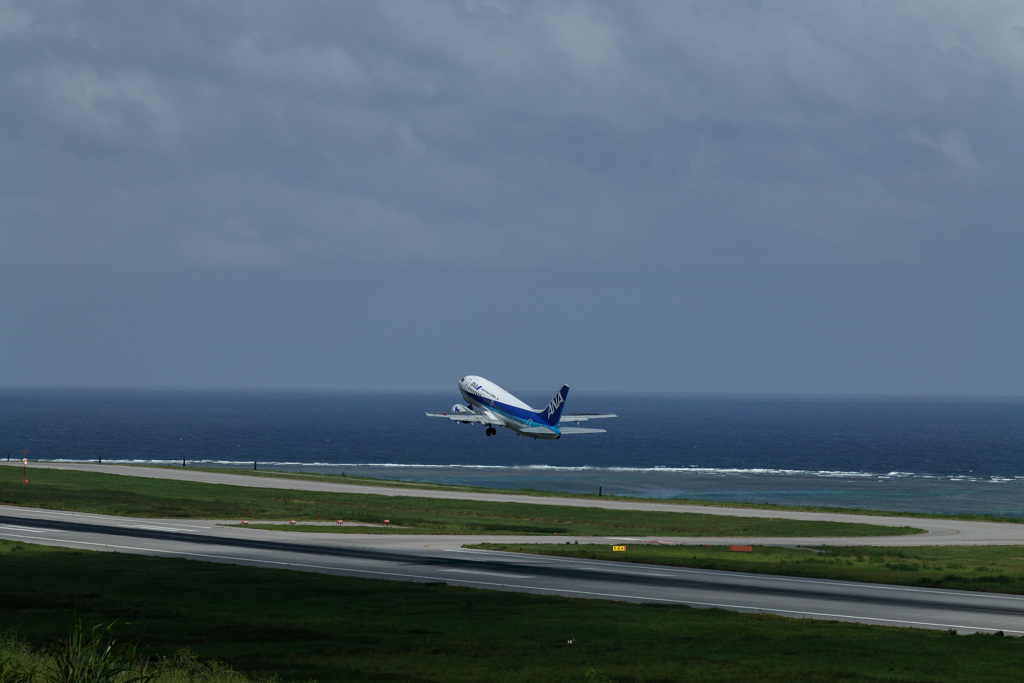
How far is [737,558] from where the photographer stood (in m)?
58.8

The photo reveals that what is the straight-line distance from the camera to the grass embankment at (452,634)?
2972cm

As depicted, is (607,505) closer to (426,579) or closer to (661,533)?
(661,533)

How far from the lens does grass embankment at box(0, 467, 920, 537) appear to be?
248 feet

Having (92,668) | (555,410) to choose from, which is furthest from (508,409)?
(92,668)

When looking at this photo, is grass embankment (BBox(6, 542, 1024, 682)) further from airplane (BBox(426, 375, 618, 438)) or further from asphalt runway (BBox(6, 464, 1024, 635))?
airplane (BBox(426, 375, 618, 438))

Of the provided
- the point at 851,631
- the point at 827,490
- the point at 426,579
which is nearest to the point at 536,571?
the point at 426,579

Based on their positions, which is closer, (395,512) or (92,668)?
(92,668)

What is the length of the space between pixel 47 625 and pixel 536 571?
2416 cm

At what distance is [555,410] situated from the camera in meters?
103

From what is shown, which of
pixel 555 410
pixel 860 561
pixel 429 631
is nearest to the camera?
pixel 429 631

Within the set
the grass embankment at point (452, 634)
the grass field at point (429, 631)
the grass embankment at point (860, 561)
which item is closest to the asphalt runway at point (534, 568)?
the grass embankment at point (860, 561)

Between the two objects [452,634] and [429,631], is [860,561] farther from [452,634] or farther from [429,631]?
[429,631]

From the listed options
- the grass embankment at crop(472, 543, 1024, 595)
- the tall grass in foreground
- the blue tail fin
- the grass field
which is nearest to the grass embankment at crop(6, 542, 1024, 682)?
the grass field

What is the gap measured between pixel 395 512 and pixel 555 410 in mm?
24759
